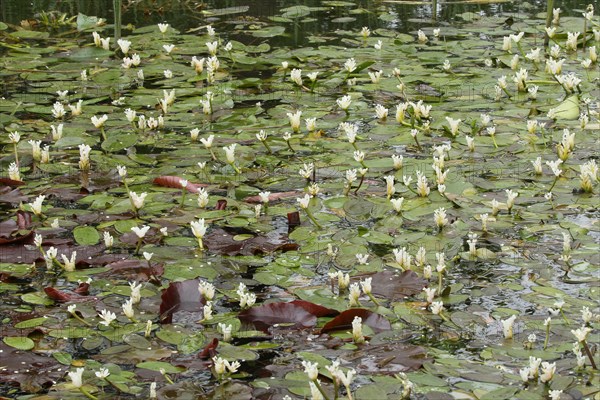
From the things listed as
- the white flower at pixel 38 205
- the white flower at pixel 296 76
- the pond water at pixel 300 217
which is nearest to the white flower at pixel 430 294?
the pond water at pixel 300 217

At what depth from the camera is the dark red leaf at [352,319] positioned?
3.10 meters

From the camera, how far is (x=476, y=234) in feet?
12.2

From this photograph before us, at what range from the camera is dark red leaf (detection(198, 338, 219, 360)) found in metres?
2.91

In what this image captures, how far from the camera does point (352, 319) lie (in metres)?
3.11

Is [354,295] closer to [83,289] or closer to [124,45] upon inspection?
[83,289]

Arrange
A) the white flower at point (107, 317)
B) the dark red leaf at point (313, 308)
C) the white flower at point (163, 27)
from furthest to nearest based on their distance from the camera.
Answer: the white flower at point (163, 27)
the dark red leaf at point (313, 308)
the white flower at point (107, 317)

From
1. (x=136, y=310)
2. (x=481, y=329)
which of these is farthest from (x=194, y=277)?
(x=481, y=329)

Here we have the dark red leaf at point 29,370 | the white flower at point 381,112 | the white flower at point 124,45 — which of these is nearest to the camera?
the dark red leaf at point 29,370

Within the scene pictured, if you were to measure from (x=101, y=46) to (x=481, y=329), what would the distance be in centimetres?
441

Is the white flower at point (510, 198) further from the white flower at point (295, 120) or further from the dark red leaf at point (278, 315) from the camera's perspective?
the white flower at point (295, 120)

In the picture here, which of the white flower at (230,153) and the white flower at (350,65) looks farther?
the white flower at (350,65)

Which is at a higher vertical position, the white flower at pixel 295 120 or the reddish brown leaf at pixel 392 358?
the white flower at pixel 295 120

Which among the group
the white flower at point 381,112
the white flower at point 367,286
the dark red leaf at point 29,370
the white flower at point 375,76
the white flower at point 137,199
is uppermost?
the white flower at point 375,76

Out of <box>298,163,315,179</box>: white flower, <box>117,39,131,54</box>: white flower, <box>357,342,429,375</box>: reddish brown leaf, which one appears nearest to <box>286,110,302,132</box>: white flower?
<box>298,163,315,179</box>: white flower
